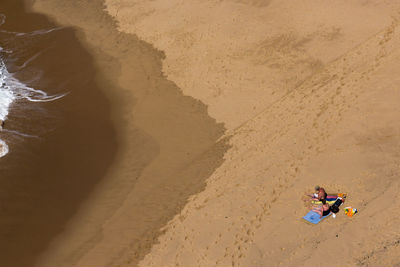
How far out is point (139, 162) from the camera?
1366 cm

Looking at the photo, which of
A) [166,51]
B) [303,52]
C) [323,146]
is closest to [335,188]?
[323,146]

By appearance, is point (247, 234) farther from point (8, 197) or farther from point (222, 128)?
point (8, 197)

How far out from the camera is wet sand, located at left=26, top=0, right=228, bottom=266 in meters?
11.1

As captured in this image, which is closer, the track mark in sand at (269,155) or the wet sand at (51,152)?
the track mark in sand at (269,155)

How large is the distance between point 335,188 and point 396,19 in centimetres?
919

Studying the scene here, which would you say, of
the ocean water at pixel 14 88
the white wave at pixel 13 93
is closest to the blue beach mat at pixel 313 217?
the ocean water at pixel 14 88

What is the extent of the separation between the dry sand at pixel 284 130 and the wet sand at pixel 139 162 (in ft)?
0.44

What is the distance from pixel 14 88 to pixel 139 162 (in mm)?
7553

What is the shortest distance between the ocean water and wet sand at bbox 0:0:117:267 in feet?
0.46

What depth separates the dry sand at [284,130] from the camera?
32.1ft

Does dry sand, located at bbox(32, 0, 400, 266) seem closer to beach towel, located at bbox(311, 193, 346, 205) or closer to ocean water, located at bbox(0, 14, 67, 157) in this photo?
beach towel, located at bbox(311, 193, 346, 205)

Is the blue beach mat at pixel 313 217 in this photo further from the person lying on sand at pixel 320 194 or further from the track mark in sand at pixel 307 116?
the track mark in sand at pixel 307 116

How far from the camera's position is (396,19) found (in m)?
16.8

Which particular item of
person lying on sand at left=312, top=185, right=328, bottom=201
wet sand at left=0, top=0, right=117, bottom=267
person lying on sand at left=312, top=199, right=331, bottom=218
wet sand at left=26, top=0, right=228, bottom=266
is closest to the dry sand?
wet sand at left=26, top=0, right=228, bottom=266
